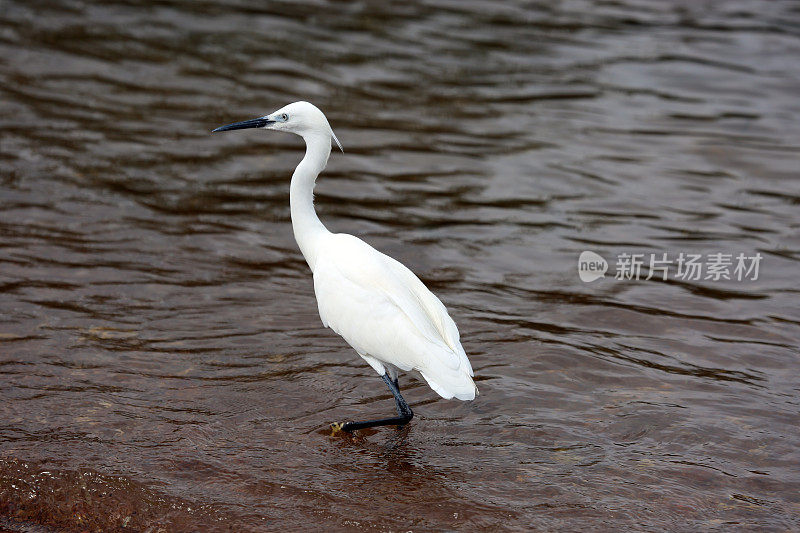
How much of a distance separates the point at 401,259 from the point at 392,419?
259cm

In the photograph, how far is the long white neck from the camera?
5.18 m

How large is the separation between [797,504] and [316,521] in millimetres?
2279

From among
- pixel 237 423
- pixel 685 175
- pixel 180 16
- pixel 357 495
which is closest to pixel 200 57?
pixel 180 16

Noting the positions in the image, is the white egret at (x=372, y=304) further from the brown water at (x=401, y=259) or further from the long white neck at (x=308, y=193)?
the brown water at (x=401, y=259)

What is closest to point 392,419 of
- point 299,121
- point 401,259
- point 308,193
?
point 308,193

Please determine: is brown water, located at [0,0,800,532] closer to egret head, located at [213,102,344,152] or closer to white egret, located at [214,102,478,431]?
white egret, located at [214,102,478,431]

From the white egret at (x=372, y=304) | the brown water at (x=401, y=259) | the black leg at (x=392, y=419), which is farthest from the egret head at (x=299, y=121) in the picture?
the brown water at (x=401, y=259)

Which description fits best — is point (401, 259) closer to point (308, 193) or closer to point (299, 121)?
point (308, 193)

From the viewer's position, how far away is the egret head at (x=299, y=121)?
512 centimetres

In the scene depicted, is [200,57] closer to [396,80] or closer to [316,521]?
[396,80]

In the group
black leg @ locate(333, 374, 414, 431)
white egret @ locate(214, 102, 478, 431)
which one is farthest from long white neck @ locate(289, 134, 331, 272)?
black leg @ locate(333, 374, 414, 431)

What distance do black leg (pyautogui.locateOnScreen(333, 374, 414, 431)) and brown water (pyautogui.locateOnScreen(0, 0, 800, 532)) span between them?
0.14m

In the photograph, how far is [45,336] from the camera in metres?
5.84

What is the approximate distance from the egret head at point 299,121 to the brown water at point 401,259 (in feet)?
4.78
